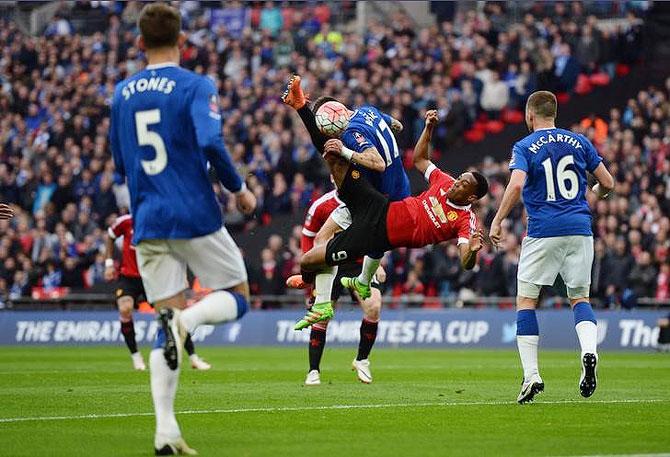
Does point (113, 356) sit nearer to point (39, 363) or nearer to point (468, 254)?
point (39, 363)

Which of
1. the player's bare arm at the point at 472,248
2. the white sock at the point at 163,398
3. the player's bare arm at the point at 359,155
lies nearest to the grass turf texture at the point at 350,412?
the white sock at the point at 163,398

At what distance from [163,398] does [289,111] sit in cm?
2538

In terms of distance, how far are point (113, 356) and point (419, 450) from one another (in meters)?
15.9

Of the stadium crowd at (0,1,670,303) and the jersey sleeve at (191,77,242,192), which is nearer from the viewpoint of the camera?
the jersey sleeve at (191,77,242,192)

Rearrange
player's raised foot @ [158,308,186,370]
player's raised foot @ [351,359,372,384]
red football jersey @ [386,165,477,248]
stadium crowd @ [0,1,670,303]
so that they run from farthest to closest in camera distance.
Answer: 1. stadium crowd @ [0,1,670,303]
2. player's raised foot @ [351,359,372,384]
3. red football jersey @ [386,165,477,248]
4. player's raised foot @ [158,308,186,370]

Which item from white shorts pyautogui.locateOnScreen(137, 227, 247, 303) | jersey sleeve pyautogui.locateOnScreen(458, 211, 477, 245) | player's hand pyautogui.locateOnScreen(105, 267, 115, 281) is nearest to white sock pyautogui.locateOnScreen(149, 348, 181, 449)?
white shorts pyautogui.locateOnScreen(137, 227, 247, 303)

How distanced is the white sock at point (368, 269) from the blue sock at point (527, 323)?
203cm

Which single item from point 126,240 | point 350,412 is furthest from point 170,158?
point 126,240

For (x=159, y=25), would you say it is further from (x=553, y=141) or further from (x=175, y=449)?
(x=553, y=141)

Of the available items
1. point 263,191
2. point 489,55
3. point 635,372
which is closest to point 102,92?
point 263,191

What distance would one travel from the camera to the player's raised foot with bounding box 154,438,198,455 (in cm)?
831

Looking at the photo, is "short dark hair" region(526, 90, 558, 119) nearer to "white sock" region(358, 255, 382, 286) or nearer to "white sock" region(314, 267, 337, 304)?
"white sock" region(358, 255, 382, 286)

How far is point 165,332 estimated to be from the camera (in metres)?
8.45

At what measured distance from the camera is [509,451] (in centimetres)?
853
